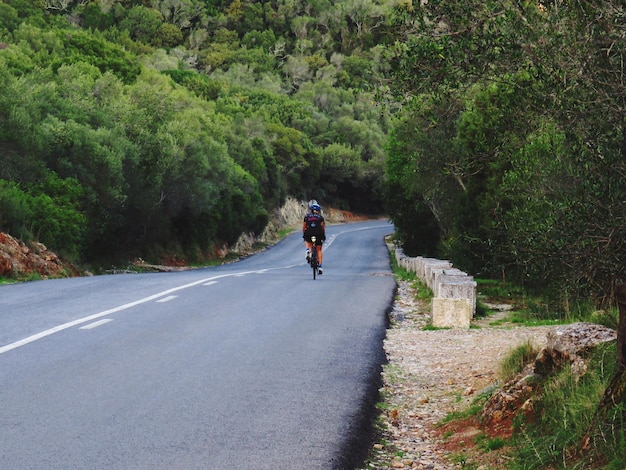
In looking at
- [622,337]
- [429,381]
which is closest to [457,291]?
[429,381]

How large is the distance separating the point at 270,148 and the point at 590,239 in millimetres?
72917

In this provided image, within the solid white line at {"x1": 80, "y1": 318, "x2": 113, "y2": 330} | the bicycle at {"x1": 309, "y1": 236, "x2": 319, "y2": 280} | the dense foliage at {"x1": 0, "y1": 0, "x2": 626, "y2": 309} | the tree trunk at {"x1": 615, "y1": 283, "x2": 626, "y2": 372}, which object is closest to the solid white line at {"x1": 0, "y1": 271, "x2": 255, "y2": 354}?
the solid white line at {"x1": 80, "y1": 318, "x2": 113, "y2": 330}

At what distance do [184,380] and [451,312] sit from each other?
6984 mm

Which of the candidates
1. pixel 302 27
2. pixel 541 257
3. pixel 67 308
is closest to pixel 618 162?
pixel 541 257

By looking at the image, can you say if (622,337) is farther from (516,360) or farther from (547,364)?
(516,360)

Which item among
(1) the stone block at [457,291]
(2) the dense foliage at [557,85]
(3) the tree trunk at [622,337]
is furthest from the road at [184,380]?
(2) the dense foliage at [557,85]

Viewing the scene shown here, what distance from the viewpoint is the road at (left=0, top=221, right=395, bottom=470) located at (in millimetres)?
5352

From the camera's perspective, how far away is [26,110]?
3108cm

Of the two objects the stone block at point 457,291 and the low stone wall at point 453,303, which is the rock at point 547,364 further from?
the stone block at point 457,291

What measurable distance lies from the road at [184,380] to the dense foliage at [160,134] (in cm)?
327

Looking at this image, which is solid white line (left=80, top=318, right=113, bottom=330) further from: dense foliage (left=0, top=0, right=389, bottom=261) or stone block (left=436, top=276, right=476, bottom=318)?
stone block (left=436, top=276, right=476, bottom=318)

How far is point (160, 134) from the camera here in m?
39.7

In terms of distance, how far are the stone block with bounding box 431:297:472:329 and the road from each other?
967mm

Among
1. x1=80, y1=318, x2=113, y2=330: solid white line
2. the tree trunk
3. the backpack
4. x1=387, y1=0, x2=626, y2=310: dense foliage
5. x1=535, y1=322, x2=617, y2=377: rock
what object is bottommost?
x1=80, y1=318, x2=113, y2=330: solid white line
